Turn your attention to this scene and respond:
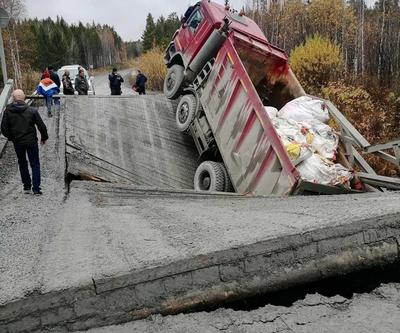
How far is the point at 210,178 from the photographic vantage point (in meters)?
7.80

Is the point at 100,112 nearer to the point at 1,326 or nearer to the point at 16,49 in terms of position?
the point at 1,326

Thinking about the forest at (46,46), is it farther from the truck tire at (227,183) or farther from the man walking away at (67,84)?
the truck tire at (227,183)

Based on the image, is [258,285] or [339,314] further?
[258,285]

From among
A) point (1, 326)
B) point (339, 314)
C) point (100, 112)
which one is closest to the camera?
point (1, 326)

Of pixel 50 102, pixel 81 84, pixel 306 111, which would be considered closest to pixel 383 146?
pixel 306 111

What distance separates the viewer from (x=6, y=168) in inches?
267

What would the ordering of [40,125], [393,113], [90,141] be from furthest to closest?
[393,113]
[90,141]
[40,125]

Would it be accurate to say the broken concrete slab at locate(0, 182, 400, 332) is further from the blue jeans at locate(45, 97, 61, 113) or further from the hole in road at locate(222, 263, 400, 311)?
the blue jeans at locate(45, 97, 61, 113)

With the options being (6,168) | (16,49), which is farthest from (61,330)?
(16,49)

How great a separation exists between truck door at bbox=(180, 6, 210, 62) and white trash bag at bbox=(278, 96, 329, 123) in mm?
2555

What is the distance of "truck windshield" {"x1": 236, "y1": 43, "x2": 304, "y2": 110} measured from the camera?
8.83 meters

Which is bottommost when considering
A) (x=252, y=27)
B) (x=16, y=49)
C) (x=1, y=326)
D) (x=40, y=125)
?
(x=1, y=326)

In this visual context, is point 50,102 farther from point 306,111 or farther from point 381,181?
point 381,181

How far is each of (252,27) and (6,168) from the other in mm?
6026
